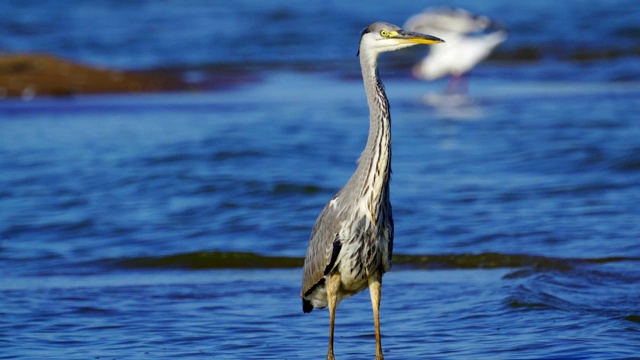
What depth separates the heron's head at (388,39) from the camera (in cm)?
556

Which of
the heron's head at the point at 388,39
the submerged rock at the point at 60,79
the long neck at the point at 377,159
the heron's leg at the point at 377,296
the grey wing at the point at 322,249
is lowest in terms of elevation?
the heron's leg at the point at 377,296

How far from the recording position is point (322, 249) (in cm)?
559

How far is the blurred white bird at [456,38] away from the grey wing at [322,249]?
10236 mm

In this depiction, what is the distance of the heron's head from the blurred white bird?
10.2m

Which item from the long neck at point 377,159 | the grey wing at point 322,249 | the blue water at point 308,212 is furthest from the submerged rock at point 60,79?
the long neck at point 377,159

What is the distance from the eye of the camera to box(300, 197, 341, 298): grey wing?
551 centimetres

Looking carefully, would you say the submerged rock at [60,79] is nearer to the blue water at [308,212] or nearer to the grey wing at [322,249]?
the blue water at [308,212]

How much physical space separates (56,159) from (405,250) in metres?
4.84

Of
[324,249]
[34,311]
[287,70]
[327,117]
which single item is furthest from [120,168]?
[287,70]

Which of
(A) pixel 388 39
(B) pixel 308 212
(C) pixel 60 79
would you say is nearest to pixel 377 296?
(A) pixel 388 39

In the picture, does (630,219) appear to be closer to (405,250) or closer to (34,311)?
(405,250)

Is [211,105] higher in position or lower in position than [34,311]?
higher

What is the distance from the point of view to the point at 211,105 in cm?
1547

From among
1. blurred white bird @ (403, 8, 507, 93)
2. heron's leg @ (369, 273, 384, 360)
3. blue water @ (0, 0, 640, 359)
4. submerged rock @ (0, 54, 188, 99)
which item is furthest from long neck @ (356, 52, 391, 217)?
submerged rock @ (0, 54, 188, 99)
